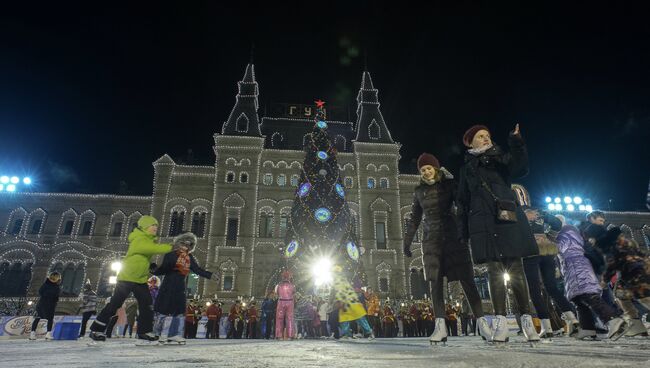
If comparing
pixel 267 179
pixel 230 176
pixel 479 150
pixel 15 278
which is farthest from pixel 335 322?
pixel 15 278

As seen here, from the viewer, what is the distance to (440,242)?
3885mm

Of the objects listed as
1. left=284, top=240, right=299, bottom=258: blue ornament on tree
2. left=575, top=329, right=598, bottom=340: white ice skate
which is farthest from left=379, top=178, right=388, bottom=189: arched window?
left=575, top=329, right=598, bottom=340: white ice skate

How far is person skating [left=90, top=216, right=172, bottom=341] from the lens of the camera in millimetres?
4504

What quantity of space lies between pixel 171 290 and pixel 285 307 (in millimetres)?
4039

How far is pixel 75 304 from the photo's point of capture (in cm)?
2341

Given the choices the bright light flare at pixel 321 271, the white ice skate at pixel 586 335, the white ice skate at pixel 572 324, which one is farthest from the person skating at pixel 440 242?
the bright light flare at pixel 321 271

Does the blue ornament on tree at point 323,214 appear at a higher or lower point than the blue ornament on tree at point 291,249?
higher

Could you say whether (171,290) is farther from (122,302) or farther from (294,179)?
(294,179)

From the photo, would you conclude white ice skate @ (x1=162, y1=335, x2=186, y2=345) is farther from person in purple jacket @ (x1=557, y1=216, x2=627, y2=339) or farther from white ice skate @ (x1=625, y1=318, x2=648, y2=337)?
white ice skate @ (x1=625, y1=318, x2=648, y2=337)

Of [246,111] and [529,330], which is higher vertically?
[246,111]

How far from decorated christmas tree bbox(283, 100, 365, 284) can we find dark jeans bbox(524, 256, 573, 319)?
7.83 meters

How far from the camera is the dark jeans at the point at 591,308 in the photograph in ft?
13.8

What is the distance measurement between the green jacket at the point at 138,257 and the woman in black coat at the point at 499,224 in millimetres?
3598

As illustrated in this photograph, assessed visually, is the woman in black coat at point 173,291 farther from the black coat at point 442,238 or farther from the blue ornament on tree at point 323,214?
the blue ornament on tree at point 323,214
